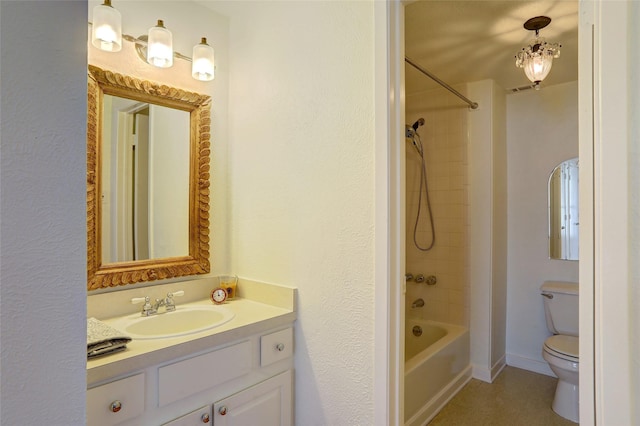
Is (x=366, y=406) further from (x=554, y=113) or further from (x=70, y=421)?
(x=554, y=113)

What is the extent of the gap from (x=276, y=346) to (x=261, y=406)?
10.1 inches

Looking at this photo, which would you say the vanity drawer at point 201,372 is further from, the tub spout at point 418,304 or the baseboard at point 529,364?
the baseboard at point 529,364

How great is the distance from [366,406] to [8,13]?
1584mm

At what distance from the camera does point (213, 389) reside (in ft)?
4.75

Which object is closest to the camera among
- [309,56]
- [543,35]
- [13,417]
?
[13,417]

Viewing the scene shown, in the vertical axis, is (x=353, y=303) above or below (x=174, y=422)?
above

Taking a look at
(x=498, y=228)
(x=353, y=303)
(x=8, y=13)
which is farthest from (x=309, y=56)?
(x=498, y=228)

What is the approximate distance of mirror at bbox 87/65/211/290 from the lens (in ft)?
5.36

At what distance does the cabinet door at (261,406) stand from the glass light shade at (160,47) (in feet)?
5.13

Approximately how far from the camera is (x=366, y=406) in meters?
1.49

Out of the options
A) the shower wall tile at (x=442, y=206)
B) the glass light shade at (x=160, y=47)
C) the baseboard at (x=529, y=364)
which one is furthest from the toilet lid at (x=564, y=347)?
the glass light shade at (x=160, y=47)

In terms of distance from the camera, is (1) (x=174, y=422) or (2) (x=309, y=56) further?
(2) (x=309, y=56)

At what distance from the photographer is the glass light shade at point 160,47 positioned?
66.9 inches

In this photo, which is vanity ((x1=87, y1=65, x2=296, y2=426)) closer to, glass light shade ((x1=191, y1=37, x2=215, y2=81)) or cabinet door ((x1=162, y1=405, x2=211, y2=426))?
cabinet door ((x1=162, y1=405, x2=211, y2=426))
